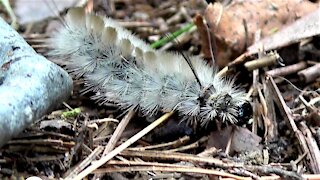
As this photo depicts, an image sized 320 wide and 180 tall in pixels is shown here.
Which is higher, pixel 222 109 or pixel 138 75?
pixel 138 75

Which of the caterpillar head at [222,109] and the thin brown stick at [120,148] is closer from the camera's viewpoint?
the thin brown stick at [120,148]

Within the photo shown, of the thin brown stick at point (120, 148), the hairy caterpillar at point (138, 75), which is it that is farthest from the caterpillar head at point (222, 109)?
the thin brown stick at point (120, 148)

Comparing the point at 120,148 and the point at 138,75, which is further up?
the point at 138,75

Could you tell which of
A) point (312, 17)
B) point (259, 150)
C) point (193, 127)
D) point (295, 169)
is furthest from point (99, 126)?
point (312, 17)

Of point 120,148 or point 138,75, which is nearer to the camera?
point 120,148

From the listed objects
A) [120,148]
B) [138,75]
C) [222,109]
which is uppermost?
[138,75]

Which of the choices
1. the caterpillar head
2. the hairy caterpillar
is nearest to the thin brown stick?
the hairy caterpillar

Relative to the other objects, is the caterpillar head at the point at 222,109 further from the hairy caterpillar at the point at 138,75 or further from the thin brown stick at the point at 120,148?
the thin brown stick at the point at 120,148

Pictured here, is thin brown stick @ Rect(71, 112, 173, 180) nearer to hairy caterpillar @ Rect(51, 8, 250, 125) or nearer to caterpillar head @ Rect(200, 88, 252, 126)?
hairy caterpillar @ Rect(51, 8, 250, 125)

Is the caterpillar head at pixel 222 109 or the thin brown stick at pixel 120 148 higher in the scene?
the caterpillar head at pixel 222 109
